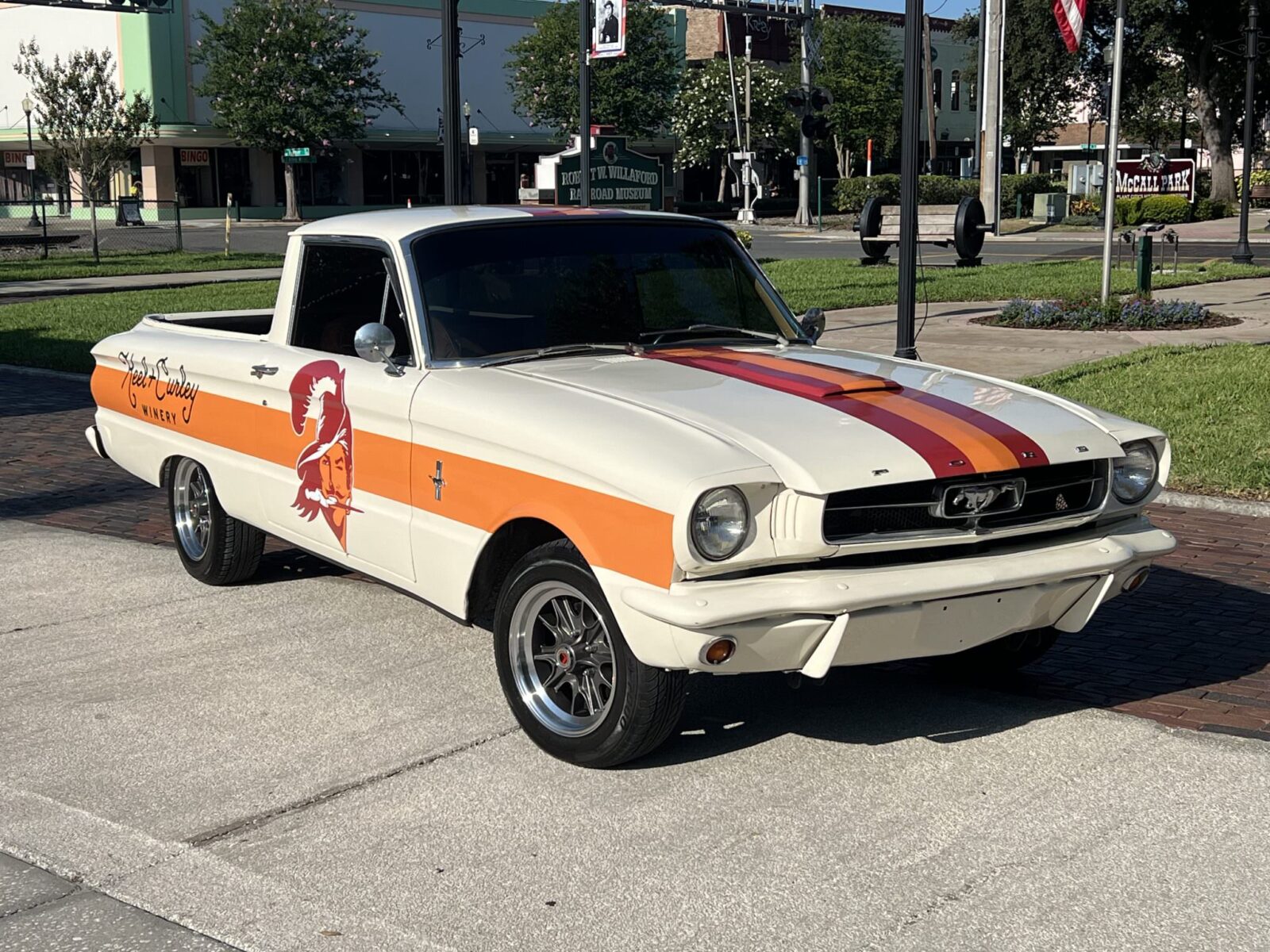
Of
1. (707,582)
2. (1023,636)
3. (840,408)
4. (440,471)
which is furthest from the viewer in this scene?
(1023,636)

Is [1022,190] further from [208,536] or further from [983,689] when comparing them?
[983,689]

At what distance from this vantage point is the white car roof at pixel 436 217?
237 inches

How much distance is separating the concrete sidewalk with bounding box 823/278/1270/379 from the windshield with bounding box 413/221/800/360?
7011 millimetres

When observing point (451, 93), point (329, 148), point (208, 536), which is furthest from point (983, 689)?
point (329, 148)

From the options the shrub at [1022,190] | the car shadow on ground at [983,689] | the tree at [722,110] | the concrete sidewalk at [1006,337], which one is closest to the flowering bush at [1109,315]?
the concrete sidewalk at [1006,337]

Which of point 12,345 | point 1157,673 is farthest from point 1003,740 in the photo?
point 12,345

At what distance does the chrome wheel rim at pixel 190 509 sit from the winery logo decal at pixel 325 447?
122 cm

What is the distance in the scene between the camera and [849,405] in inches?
199

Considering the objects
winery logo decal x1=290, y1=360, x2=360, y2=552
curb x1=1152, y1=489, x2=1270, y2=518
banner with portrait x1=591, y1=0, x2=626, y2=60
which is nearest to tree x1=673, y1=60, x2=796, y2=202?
banner with portrait x1=591, y1=0, x2=626, y2=60

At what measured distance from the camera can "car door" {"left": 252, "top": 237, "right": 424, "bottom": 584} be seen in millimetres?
5676

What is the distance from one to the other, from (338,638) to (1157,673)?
10.8 feet

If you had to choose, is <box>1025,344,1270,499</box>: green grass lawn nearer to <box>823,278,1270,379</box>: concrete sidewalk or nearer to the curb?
the curb

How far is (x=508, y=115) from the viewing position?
7319cm

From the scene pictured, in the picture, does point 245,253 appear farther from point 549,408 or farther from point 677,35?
point 677,35
